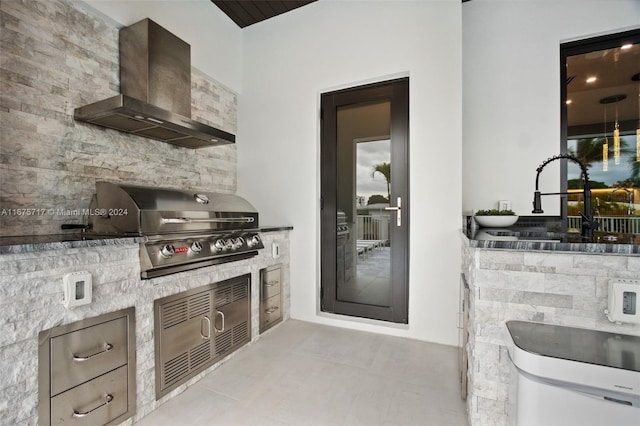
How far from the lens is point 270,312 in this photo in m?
2.82

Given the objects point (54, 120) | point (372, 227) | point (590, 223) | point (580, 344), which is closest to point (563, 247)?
point (580, 344)

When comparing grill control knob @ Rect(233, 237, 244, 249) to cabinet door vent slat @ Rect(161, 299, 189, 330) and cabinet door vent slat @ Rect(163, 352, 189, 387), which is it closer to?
cabinet door vent slat @ Rect(161, 299, 189, 330)

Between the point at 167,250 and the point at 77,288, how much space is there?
477 millimetres

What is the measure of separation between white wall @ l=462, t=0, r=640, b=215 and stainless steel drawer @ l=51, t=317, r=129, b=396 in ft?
9.80

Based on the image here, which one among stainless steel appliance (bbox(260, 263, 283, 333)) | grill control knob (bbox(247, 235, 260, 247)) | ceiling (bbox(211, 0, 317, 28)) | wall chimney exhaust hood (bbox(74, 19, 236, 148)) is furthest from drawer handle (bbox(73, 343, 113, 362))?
ceiling (bbox(211, 0, 317, 28))

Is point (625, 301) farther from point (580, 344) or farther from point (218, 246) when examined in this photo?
point (218, 246)

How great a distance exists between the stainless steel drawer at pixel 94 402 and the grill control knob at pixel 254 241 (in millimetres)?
1182

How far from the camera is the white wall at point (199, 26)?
2.29 m

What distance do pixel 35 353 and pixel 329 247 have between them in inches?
89.9

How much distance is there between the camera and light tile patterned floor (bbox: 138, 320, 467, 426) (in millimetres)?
1607

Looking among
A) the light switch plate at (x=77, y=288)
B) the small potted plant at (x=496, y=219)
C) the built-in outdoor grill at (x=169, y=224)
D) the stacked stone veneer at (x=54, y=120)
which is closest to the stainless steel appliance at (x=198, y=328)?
the built-in outdoor grill at (x=169, y=224)

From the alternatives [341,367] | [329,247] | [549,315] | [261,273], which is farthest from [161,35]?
[549,315]

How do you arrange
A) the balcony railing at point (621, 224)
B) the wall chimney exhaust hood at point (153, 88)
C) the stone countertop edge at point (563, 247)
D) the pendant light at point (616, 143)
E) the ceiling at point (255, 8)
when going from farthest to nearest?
the ceiling at point (255, 8) < the pendant light at point (616, 143) < the balcony railing at point (621, 224) < the wall chimney exhaust hood at point (153, 88) < the stone countertop edge at point (563, 247)

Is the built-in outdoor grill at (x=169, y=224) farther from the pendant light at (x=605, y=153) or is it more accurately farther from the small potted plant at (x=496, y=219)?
the pendant light at (x=605, y=153)
